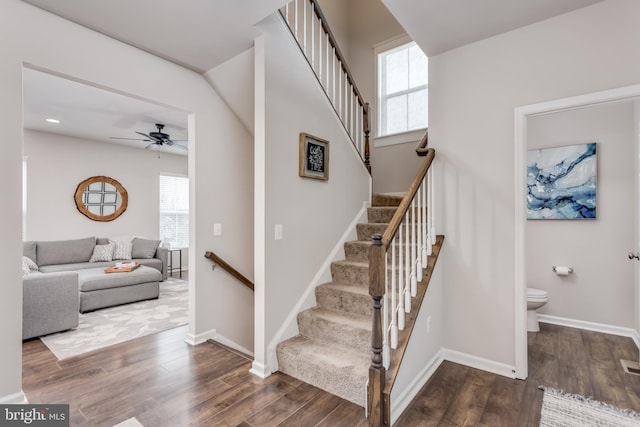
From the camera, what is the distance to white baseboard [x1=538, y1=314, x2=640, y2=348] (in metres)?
3.17

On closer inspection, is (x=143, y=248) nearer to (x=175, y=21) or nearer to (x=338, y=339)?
(x=175, y=21)

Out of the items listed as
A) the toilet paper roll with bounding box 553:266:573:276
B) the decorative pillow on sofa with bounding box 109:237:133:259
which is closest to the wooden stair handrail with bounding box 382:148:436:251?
the toilet paper roll with bounding box 553:266:573:276

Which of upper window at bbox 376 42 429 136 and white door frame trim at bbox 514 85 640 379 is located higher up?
upper window at bbox 376 42 429 136

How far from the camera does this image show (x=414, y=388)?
7.20 feet

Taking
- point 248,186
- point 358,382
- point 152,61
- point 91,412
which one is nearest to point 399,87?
point 248,186

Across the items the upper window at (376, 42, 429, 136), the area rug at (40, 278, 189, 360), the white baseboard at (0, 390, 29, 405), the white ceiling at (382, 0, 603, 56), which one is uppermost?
the upper window at (376, 42, 429, 136)

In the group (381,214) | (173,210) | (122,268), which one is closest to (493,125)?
(381,214)

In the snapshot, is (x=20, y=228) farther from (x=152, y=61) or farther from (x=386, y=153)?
(x=386, y=153)

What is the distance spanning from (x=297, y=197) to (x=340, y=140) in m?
0.92

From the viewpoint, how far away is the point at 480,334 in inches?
102

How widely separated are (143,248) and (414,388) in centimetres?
552

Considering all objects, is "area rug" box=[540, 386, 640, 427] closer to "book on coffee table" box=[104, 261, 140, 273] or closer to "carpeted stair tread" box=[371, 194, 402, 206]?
"carpeted stair tread" box=[371, 194, 402, 206]

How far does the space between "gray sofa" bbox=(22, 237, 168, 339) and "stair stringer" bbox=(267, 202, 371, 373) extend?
8.56ft

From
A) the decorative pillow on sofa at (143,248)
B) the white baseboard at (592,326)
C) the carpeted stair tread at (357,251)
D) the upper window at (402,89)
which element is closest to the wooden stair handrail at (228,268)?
the carpeted stair tread at (357,251)
